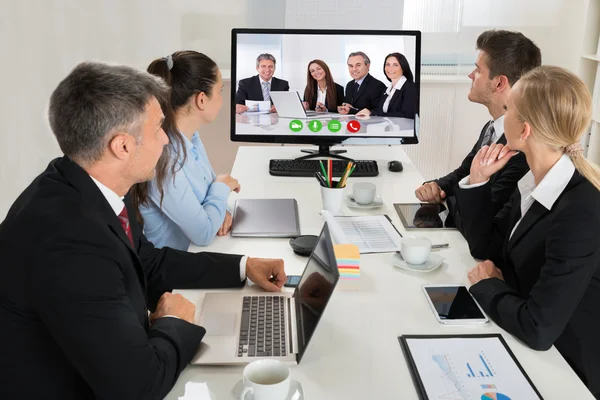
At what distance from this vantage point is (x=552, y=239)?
147 centimetres

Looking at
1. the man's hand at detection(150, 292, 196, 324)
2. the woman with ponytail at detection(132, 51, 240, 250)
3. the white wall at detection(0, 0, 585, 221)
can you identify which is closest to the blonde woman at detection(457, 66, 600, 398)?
the man's hand at detection(150, 292, 196, 324)

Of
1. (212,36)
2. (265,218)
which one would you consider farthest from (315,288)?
(212,36)

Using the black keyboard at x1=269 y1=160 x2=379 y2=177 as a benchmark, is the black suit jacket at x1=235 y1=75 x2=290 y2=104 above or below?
above

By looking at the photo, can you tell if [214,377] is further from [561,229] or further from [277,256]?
[561,229]

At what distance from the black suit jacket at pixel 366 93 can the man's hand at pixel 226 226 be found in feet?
2.73

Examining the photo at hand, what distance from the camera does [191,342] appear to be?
1.31 m

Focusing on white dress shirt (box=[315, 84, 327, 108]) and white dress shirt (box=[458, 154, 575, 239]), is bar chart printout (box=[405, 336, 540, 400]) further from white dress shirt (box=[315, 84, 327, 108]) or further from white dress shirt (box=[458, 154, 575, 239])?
white dress shirt (box=[315, 84, 327, 108])

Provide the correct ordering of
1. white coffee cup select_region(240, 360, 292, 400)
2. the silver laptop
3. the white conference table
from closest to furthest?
white coffee cup select_region(240, 360, 292, 400) < the white conference table < the silver laptop

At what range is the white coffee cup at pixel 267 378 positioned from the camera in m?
1.11

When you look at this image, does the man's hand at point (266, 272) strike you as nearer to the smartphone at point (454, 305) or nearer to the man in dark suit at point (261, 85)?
the smartphone at point (454, 305)

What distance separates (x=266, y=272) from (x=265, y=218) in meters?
0.49

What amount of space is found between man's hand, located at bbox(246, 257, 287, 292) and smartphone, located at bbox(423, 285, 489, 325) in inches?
14.2

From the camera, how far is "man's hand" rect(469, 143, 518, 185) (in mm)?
1864

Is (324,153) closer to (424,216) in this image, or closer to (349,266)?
(424,216)
